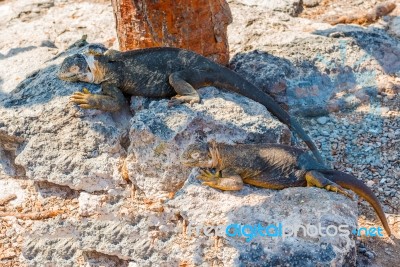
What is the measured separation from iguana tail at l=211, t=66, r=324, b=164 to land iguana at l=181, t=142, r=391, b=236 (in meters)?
0.65

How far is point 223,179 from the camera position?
3.76m

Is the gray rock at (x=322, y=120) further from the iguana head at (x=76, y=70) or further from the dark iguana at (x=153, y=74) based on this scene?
the iguana head at (x=76, y=70)

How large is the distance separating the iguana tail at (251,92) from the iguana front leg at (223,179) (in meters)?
0.97

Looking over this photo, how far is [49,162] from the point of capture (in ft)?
13.6

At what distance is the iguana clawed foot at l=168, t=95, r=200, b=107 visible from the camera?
425cm

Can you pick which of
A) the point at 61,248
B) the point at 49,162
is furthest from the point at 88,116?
the point at 61,248

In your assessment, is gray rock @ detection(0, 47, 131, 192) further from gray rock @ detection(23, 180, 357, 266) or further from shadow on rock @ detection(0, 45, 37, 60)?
shadow on rock @ detection(0, 45, 37, 60)

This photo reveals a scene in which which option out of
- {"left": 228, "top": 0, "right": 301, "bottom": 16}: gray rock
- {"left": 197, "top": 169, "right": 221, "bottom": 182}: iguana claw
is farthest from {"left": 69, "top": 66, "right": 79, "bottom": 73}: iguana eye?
{"left": 228, "top": 0, "right": 301, "bottom": 16}: gray rock

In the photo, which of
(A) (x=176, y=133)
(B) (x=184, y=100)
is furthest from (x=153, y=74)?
(A) (x=176, y=133)

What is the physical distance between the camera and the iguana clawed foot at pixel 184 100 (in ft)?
13.9

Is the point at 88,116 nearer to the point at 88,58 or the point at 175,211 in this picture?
the point at 88,58

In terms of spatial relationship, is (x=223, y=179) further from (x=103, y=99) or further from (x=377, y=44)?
(x=377, y=44)

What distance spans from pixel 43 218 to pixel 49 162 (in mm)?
405

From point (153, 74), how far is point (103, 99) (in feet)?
1.62
